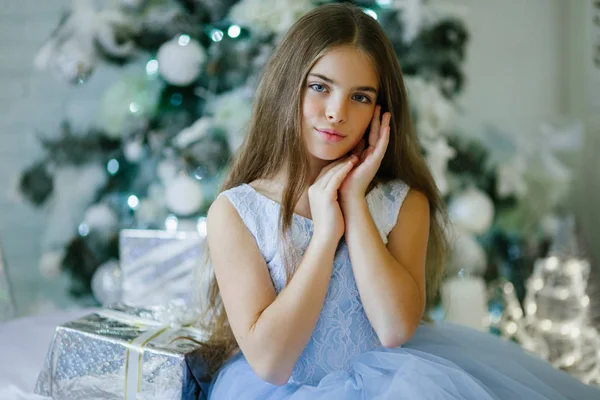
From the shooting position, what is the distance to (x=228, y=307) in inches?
45.4

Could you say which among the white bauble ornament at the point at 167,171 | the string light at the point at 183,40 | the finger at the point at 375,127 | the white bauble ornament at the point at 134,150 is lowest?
the white bauble ornament at the point at 167,171

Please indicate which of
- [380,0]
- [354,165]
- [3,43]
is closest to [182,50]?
[380,0]

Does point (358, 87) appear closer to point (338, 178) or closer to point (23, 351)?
point (338, 178)

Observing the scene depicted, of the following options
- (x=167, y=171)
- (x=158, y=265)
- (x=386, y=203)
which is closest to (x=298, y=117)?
(x=386, y=203)

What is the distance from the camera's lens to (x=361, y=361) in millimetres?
1125

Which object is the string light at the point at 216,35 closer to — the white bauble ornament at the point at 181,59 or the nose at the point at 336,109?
the white bauble ornament at the point at 181,59

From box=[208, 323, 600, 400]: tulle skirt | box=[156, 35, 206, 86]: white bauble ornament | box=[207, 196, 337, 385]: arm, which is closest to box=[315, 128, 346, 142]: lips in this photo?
→ box=[207, 196, 337, 385]: arm

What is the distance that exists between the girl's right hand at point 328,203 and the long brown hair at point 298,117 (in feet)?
0.20

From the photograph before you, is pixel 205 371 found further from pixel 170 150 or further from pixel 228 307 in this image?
pixel 170 150

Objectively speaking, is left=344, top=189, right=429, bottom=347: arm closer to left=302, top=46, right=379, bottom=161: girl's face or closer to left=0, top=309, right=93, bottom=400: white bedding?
left=302, top=46, right=379, bottom=161: girl's face

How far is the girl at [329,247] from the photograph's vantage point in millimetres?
1091

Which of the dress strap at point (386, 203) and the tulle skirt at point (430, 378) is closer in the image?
the tulle skirt at point (430, 378)

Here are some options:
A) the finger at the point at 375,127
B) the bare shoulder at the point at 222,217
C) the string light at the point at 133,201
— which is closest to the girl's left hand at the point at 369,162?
the finger at the point at 375,127

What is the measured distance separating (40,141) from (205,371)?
5.79 ft
